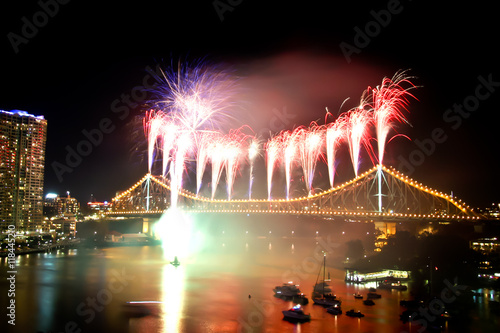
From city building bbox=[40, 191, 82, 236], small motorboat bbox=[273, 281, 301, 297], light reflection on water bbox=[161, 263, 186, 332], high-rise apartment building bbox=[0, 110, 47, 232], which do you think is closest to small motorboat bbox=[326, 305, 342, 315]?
small motorboat bbox=[273, 281, 301, 297]

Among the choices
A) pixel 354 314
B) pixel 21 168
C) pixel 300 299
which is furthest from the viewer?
pixel 21 168

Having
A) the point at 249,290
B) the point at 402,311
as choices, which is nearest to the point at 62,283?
the point at 249,290

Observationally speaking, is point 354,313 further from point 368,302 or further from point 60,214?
point 60,214

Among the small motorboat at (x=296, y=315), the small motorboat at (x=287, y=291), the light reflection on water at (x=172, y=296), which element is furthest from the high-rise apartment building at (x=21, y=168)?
the small motorboat at (x=296, y=315)

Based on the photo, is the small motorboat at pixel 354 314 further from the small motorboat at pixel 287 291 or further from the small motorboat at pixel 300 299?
the small motorboat at pixel 287 291

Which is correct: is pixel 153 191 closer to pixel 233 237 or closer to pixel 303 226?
pixel 233 237

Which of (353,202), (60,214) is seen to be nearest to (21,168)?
(60,214)

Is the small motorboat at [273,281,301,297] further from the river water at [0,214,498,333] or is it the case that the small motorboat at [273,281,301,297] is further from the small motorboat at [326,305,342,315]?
the small motorboat at [326,305,342,315]
